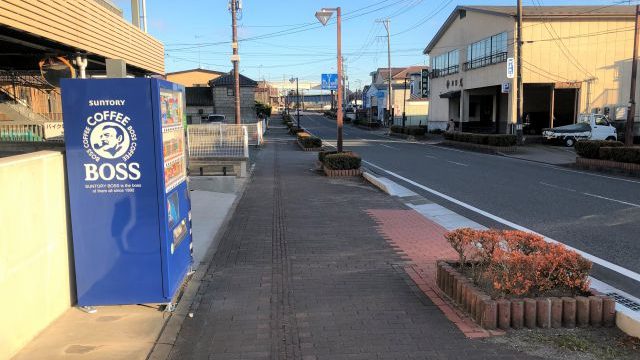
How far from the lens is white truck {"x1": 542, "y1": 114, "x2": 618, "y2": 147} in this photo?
105 feet

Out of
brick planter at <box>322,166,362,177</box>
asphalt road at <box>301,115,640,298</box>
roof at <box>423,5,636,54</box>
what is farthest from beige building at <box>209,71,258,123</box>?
brick planter at <box>322,166,362,177</box>

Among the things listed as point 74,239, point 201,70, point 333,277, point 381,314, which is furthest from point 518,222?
point 201,70

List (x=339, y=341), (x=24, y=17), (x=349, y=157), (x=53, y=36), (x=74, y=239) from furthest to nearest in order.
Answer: (x=349, y=157) < (x=53, y=36) < (x=24, y=17) < (x=74, y=239) < (x=339, y=341)

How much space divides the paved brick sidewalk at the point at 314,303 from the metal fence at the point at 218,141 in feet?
22.8

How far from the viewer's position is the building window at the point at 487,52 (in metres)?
37.2

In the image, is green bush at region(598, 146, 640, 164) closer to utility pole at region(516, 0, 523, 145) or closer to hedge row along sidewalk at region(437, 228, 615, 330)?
utility pole at region(516, 0, 523, 145)

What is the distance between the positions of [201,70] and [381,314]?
267 feet

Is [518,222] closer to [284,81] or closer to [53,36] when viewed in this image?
[53,36]

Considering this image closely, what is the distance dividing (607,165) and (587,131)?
46.3ft

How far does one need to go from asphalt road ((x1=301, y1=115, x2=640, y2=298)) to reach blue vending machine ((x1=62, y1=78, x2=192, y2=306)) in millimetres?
5171

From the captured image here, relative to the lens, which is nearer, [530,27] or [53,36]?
[53,36]

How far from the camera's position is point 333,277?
6.02m

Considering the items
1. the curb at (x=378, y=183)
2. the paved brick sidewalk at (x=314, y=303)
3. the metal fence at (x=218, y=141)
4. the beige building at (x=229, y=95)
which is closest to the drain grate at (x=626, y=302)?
the paved brick sidewalk at (x=314, y=303)

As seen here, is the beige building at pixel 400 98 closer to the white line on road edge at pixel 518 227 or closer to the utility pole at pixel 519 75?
the utility pole at pixel 519 75
